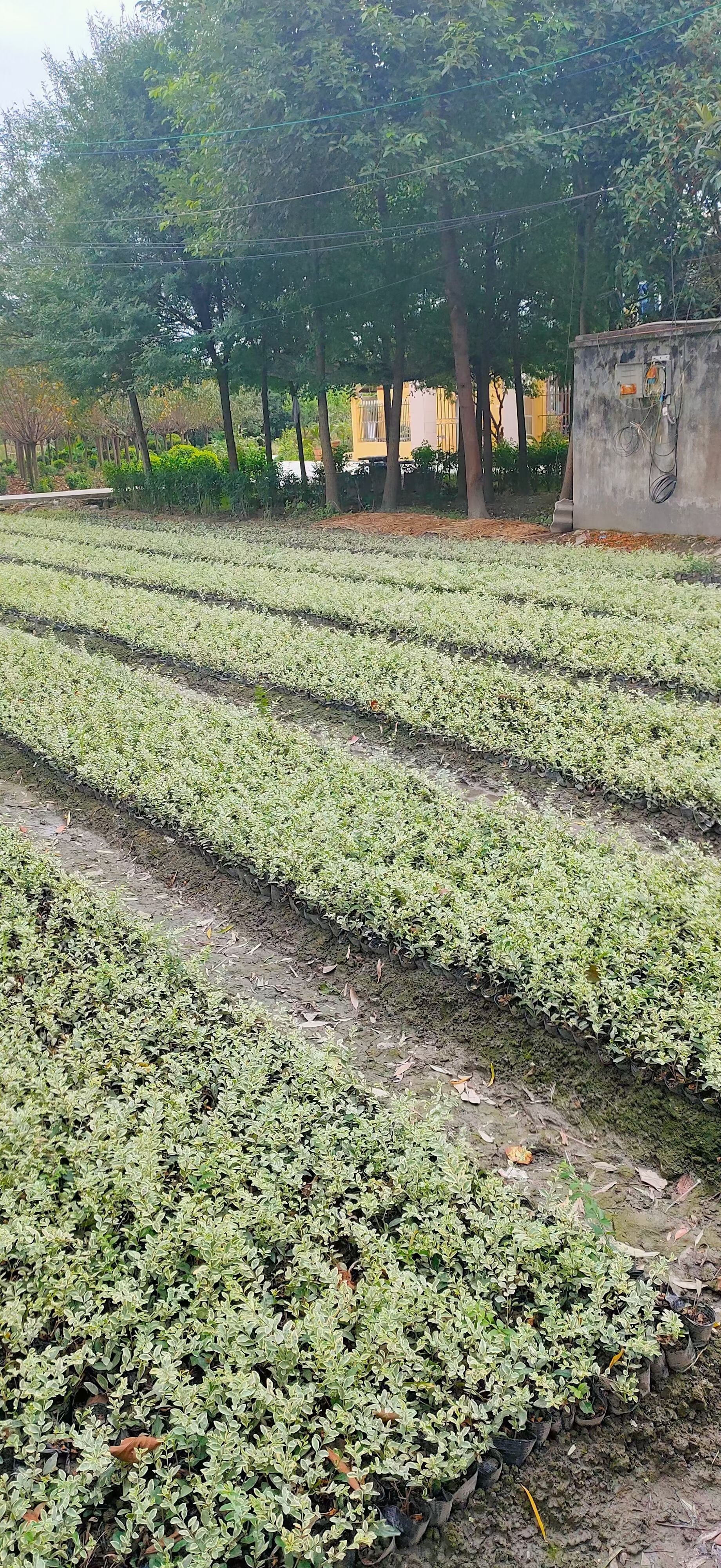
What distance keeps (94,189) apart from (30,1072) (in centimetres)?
2513

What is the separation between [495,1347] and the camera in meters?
2.22

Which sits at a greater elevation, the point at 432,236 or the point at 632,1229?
the point at 432,236

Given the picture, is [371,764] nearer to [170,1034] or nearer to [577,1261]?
[170,1034]

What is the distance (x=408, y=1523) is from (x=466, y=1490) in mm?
139

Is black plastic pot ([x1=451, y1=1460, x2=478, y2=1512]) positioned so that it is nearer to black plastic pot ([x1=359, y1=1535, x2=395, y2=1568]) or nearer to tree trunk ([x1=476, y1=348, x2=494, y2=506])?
black plastic pot ([x1=359, y1=1535, x2=395, y2=1568])

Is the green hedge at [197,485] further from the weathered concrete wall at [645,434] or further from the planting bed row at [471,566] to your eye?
the weathered concrete wall at [645,434]

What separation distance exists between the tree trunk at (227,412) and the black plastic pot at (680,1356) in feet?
79.6

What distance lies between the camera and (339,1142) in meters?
2.88

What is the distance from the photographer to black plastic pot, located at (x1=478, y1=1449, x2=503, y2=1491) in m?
2.09

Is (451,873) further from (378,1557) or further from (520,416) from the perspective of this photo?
(520,416)

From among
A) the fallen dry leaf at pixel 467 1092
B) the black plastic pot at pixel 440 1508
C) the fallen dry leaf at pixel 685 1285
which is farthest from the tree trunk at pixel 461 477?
the black plastic pot at pixel 440 1508

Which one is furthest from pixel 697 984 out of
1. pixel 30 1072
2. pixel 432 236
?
pixel 432 236

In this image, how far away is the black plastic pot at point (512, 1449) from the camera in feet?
6.95

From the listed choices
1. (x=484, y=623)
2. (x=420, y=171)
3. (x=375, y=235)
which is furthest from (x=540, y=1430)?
(x=375, y=235)
